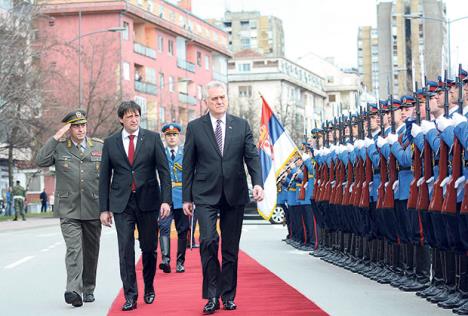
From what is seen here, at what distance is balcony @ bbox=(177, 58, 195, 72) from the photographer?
307 ft

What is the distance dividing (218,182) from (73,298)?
2.09 metres

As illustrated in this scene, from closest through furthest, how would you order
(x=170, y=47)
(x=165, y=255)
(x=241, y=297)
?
1. (x=241, y=297)
2. (x=165, y=255)
3. (x=170, y=47)

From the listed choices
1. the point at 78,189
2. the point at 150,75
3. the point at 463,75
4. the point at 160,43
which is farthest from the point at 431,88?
the point at 160,43

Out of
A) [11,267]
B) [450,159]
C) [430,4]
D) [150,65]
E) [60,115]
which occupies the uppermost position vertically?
[430,4]

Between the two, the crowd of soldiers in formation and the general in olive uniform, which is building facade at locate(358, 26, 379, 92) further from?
the crowd of soldiers in formation

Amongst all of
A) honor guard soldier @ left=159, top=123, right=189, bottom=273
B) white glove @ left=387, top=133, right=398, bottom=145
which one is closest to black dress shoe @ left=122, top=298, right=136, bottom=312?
white glove @ left=387, top=133, right=398, bottom=145

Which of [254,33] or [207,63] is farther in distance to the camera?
[254,33]

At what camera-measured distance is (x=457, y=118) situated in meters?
11.0

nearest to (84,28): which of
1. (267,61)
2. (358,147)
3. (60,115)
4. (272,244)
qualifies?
(60,115)

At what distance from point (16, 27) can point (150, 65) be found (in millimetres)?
40063

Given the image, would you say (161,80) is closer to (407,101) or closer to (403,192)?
(407,101)

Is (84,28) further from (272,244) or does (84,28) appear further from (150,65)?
(272,244)

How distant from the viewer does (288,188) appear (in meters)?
23.5

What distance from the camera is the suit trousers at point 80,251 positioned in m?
12.5
